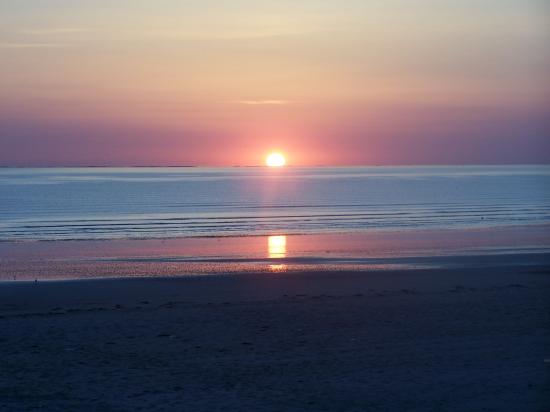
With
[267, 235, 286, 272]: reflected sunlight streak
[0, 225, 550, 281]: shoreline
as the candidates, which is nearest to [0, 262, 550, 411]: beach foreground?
[0, 225, 550, 281]: shoreline

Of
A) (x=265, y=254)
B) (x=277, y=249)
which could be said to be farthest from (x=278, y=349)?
(x=277, y=249)

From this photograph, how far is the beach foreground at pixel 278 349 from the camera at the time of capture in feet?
30.8

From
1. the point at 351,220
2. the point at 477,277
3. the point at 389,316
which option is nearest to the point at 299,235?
the point at 351,220

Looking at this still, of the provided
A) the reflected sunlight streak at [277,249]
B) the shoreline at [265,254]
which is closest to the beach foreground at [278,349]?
the shoreline at [265,254]

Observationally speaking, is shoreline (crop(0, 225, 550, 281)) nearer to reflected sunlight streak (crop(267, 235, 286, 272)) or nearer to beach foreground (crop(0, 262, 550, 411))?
reflected sunlight streak (crop(267, 235, 286, 272))

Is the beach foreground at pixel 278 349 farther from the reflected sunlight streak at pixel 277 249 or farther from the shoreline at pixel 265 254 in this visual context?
the reflected sunlight streak at pixel 277 249

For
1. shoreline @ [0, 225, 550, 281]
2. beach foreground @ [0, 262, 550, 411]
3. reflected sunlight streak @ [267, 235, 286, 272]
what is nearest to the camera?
beach foreground @ [0, 262, 550, 411]

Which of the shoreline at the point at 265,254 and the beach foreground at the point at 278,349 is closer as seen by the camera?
the beach foreground at the point at 278,349

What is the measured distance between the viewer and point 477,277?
862 inches

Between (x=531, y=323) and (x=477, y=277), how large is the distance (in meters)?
8.35

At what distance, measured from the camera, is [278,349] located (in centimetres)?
1198

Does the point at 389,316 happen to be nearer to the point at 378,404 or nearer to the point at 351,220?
the point at 378,404

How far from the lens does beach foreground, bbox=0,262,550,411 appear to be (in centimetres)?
938

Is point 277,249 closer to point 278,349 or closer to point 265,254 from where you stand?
point 265,254
